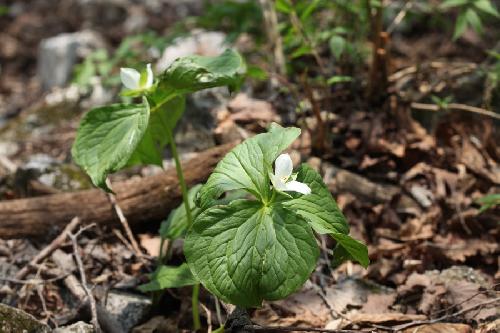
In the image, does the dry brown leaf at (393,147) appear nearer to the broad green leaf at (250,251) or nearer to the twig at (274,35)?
the twig at (274,35)

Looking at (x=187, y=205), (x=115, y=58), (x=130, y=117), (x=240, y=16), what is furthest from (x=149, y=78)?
(x=115, y=58)

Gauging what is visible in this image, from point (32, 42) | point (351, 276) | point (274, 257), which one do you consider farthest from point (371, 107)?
point (32, 42)

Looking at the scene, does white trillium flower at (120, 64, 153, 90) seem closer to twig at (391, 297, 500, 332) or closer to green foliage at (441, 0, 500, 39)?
twig at (391, 297, 500, 332)

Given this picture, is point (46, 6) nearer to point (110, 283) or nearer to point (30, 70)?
point (30, 70)

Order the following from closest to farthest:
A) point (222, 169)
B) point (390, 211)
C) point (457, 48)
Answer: point (222, 169), point (390, 211), point (457, 48)

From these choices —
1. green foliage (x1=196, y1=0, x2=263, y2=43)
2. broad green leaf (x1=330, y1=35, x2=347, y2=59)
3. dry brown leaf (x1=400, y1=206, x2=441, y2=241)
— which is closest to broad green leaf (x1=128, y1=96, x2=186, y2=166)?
broad green leaf (x1=330, y1=35, x2=347, y2=59)

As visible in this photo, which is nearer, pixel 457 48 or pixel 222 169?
pixel 222 169

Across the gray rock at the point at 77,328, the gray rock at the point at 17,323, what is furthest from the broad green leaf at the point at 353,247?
the gray rock at the point at 17,323

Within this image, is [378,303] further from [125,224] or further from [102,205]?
[102,205]

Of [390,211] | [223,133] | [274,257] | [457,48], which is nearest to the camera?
[274,257]
